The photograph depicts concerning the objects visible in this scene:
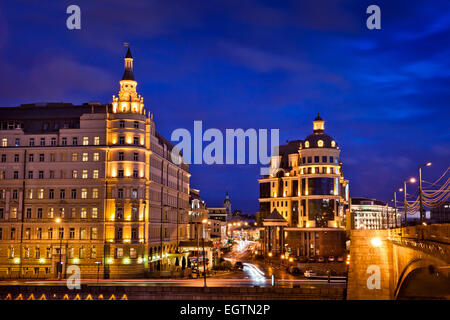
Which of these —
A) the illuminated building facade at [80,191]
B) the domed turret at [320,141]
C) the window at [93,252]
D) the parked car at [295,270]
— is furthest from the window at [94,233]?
the domed turret at [320,141]

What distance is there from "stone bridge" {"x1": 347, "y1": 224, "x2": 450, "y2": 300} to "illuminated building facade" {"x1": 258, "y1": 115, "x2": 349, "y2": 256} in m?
59.6

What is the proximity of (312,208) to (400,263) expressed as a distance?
244 ft

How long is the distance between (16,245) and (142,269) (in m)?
19.3

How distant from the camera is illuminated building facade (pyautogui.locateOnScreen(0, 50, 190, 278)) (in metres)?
77.3

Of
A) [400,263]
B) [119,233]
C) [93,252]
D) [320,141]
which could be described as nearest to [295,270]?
[119,233]

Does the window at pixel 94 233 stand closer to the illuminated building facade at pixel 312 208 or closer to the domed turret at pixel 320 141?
the illuminated building facade at pixel 312 208

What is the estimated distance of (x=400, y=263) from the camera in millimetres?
47406

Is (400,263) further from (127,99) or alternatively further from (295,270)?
(127,99)

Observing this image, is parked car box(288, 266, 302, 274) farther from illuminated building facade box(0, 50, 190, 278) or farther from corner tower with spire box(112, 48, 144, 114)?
corner tower with spire box(112, 48, 144, 114)

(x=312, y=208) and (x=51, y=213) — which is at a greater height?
(x=312, y=208)

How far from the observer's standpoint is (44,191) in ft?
262

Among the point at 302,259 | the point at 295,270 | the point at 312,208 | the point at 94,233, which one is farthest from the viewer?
the point at 312,208

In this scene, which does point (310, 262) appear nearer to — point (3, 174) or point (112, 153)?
point (112, 153)
